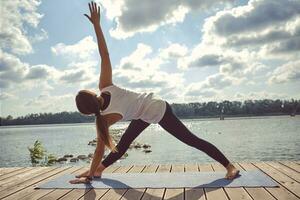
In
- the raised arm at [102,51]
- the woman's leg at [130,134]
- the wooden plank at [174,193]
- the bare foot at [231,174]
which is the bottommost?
the wooden plank at [174,193]

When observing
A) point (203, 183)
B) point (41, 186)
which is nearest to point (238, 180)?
point (203, 183)

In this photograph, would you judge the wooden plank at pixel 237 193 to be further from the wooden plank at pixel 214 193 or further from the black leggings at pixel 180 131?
the black leggings at pixel 180 131

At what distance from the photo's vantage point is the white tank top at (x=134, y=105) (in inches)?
149

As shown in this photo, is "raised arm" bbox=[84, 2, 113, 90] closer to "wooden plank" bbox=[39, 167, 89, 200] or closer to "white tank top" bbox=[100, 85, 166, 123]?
"white tank top" bbox=[100, 85, 166, 123]

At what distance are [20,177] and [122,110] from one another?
6.21ft

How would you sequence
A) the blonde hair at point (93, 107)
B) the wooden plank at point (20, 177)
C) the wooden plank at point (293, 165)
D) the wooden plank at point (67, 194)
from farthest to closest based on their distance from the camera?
the wooden plank at point (293, 165) → the wooden plank at point (20, 177) → the blonde hair at point (93, 107) → the wooden plank at point (67, 194)

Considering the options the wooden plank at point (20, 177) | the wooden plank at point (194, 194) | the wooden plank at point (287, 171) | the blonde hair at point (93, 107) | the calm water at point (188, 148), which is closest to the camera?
the wooden plank at point (194, 194)

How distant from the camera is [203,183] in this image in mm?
3771

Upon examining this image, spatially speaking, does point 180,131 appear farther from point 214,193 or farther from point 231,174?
point 214,193

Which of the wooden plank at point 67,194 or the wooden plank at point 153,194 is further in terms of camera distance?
the wooden plank at point 67,194

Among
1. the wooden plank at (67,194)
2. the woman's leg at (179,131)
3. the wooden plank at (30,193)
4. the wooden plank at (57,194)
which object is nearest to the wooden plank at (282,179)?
the woman's leg at (179,131)

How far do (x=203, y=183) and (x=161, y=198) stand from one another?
69 cm

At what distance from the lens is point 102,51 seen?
3959 mm

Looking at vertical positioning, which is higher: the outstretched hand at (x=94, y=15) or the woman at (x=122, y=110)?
the outstretched hand at (x=94, y=15)
